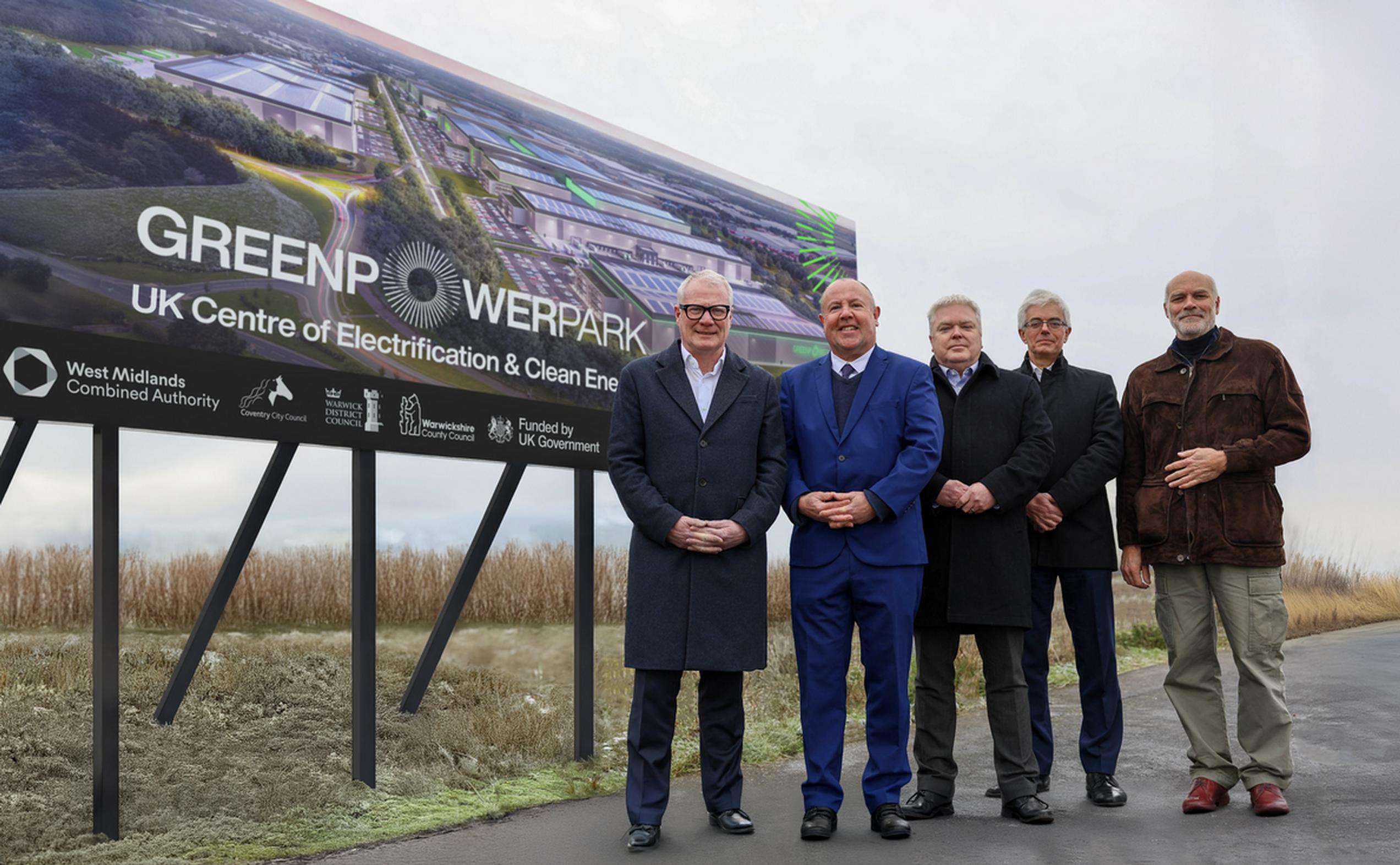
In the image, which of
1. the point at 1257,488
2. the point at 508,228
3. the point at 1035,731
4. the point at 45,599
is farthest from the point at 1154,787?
the point at 45,599

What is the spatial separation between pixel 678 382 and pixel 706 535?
55 centimetres

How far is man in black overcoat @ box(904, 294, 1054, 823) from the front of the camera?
12.8 feet

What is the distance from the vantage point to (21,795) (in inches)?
177

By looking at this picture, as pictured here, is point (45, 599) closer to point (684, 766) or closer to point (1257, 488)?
point (684, 766)

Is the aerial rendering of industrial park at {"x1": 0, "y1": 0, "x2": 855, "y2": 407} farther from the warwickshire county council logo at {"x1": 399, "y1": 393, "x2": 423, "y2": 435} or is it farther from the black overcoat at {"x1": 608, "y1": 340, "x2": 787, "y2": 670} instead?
the black overcoat at {"x1": 608, "y1": 340, "x2": 787, "y2": 670}

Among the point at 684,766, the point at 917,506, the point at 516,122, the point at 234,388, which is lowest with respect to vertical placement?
the point at 684,766

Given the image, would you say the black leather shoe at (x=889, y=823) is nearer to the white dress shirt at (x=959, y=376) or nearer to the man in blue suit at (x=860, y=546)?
the man in blue suit at (x=860, y=546)

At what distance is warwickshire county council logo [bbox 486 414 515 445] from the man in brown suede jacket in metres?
2.60

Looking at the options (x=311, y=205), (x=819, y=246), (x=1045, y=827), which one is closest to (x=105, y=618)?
(x=311, y=205)

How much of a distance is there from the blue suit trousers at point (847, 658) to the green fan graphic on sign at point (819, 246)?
12.1 ft

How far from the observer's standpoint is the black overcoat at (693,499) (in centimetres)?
371

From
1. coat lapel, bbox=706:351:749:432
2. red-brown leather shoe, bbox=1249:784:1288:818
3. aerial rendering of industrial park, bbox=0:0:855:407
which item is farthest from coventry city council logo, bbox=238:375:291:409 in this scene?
red-brown leather shoe, bbox=1249:784:1288:818

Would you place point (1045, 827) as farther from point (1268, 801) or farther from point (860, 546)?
point (860, 546)

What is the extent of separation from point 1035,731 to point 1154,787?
0.53 metres
